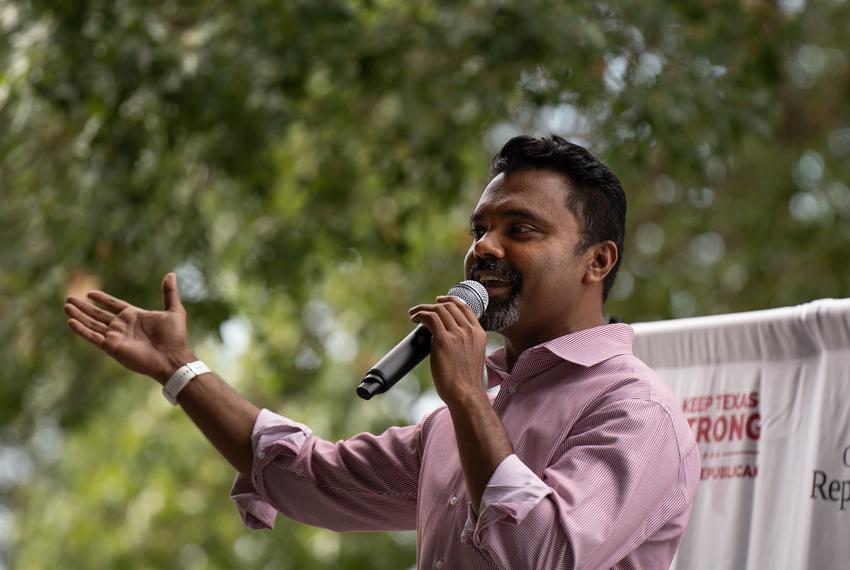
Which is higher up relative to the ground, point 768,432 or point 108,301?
point 768,432

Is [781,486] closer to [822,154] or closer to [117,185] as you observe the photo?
[117,185]

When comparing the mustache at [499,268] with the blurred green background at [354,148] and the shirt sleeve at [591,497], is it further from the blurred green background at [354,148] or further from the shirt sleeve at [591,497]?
the blurred green background at [354,148]

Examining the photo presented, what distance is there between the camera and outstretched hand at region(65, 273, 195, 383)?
3.44 meters

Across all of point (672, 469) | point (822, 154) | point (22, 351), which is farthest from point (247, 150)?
point (822, 154)

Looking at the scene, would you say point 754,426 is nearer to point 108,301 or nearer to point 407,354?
point 407,354

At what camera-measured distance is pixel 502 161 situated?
334 cm

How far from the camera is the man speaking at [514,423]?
278cm

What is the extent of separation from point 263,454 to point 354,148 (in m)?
4.73

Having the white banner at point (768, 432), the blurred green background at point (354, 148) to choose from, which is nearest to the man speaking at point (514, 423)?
the white banner at point (768, 432)

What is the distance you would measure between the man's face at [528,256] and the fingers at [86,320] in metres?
0.92

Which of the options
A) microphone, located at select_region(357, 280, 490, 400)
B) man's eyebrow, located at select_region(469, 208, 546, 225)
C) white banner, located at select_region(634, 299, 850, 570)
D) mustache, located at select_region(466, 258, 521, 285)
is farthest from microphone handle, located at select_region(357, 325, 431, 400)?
white banner, located at select_region(634, 299, 850, 570)

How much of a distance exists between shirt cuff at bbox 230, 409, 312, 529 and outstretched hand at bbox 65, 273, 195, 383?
0.83 ft

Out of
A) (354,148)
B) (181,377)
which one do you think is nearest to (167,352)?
(181,377)

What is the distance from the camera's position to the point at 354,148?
8.10m
